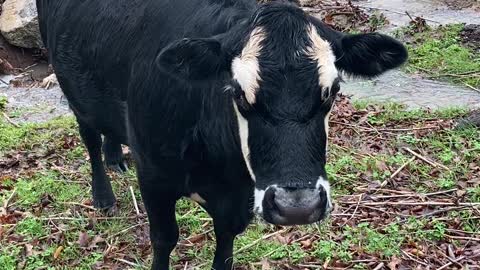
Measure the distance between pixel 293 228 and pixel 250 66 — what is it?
212 cm

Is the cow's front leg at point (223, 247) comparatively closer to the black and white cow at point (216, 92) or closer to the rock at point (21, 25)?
the black and white cow at point (216, 92)

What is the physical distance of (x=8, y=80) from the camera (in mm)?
10516

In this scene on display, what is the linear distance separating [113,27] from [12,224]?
1.70 meters

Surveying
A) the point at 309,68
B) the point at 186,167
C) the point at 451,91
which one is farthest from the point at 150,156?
the point at 451,91

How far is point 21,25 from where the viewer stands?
11.3 meters

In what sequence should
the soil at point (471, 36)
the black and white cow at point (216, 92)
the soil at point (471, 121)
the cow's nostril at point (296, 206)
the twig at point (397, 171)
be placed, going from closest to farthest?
the cow's nostril at point (296, 206) < the black and white cow at point (216, 92) < the twig at point (397, 171) < the soil at point (471, 121) < the soil at point (471, 36)

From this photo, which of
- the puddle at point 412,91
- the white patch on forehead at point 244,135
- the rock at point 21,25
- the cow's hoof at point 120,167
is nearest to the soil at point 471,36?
the puddle at point 412,91

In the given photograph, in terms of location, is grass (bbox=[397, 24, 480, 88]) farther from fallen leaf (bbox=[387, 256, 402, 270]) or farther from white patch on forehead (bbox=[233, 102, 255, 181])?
white patch on forehead (bbox=[233, 102, 255, 181])

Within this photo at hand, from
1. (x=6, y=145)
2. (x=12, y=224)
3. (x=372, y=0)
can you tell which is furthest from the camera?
(x=372, y=0)

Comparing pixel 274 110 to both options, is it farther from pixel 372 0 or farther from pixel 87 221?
pixel 372 0

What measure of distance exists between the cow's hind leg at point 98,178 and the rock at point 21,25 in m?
6.33

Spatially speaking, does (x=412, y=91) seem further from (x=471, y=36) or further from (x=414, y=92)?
(x=471, y=36)

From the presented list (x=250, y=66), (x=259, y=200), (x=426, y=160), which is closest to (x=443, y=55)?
(x=426, y=160)

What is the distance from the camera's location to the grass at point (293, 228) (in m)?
4.83
